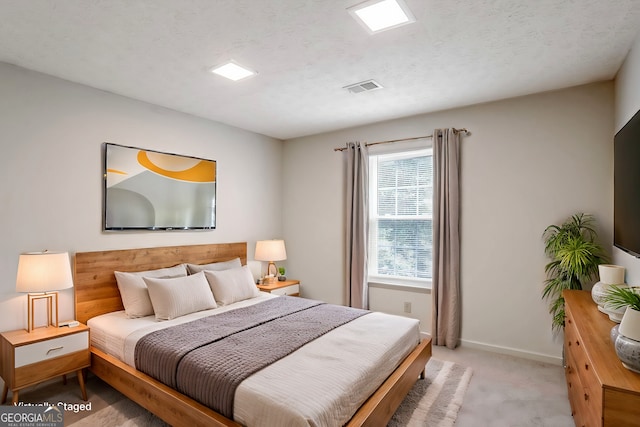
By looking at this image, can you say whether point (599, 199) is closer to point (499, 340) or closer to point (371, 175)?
point (499, 340)

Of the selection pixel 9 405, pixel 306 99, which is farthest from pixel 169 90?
pixel 9 405

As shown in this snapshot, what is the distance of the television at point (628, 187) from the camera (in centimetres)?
185

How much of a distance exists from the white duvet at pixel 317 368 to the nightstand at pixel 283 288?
4.28ft

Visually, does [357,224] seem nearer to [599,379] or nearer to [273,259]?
[273,259]

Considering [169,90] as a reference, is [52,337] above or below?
below

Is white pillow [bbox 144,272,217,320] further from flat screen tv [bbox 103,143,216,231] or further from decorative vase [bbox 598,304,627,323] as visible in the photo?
decorative vase [bbox 598,304,627,323]

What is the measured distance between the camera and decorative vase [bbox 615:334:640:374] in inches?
54.9

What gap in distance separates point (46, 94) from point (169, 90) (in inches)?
37.9

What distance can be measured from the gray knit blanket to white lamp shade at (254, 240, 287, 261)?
1284mm

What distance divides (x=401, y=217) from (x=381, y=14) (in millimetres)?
2664

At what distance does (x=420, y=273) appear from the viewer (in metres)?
4.15

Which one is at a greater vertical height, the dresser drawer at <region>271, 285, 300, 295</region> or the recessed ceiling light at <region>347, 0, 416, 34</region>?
the recessed ceiling light at <region>347, 0, 416, 34</region>

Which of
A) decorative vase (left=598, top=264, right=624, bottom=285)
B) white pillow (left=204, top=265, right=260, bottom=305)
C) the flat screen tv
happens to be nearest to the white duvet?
white pillow (left=204, top=265, right=260, bottom=305)

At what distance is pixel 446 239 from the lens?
3.77 metres
